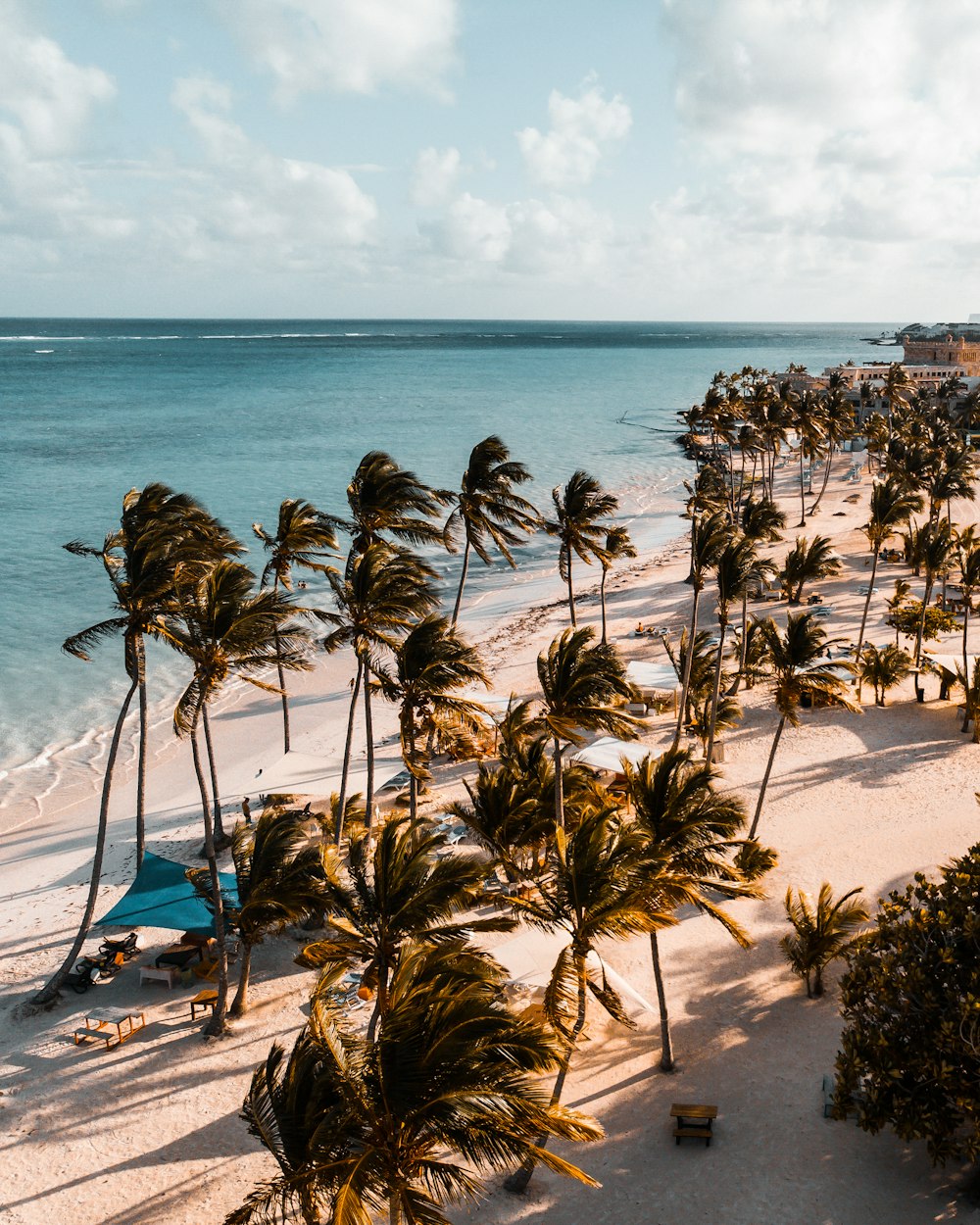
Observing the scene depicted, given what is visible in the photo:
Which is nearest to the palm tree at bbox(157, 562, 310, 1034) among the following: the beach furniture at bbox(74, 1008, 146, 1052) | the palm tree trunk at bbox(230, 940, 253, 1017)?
the palm tree trunk at bbox(230, 940, 253, 1017)

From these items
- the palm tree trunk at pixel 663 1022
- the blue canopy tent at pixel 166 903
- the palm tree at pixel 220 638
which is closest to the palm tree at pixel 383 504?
the palm tree at pixel 220 638

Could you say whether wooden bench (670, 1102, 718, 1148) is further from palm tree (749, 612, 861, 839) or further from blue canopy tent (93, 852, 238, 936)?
blue canopy tent (93, 852, 238, 936)

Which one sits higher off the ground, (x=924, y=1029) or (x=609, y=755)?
(x=924, y=1029)

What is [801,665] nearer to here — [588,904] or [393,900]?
[588,904]

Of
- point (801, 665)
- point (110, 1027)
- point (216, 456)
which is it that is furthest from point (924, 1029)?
point (216, 456)

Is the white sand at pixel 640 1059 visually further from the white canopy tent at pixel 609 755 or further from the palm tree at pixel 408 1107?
the palm tree at pixel 408 1107

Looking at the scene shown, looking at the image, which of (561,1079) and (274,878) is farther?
(274,878)
